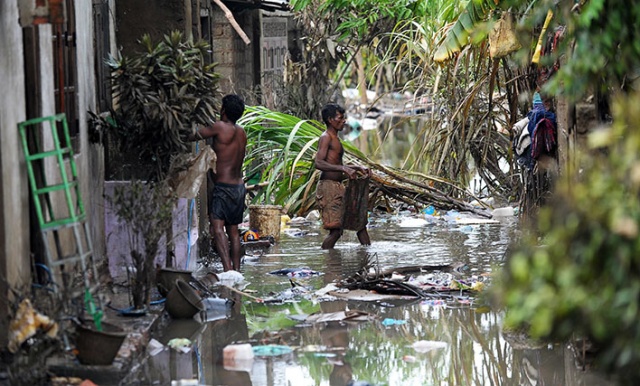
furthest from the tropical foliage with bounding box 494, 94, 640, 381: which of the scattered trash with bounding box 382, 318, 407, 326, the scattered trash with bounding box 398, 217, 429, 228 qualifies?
the scattered trash with bounding box 398, 217, 429, 228

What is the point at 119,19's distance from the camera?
426 inches

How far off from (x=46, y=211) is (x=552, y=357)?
379 centimetres

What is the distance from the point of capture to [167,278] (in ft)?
29.7

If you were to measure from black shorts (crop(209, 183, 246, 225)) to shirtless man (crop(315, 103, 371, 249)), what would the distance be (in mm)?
1699

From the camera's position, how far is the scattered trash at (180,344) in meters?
7.96

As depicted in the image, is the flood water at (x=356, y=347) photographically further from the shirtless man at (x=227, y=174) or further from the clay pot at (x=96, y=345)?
the shirtless man at (x=227, y=174)

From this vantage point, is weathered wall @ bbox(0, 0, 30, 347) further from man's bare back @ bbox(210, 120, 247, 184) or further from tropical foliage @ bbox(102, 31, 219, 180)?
man's bare back @ bbox(210, 120, 247, 184)

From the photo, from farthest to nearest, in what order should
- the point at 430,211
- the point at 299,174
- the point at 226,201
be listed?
the point at 430,211 < the point at 299,174 < the point at 226,201

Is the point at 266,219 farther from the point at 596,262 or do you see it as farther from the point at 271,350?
the point at 596,262

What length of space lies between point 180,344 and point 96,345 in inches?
49.9

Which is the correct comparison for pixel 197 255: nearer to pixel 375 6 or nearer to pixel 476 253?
pixel 476 253

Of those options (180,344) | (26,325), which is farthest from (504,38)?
(26,325)

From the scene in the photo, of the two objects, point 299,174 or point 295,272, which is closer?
point 295,272

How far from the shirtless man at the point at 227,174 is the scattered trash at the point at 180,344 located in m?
2.60
